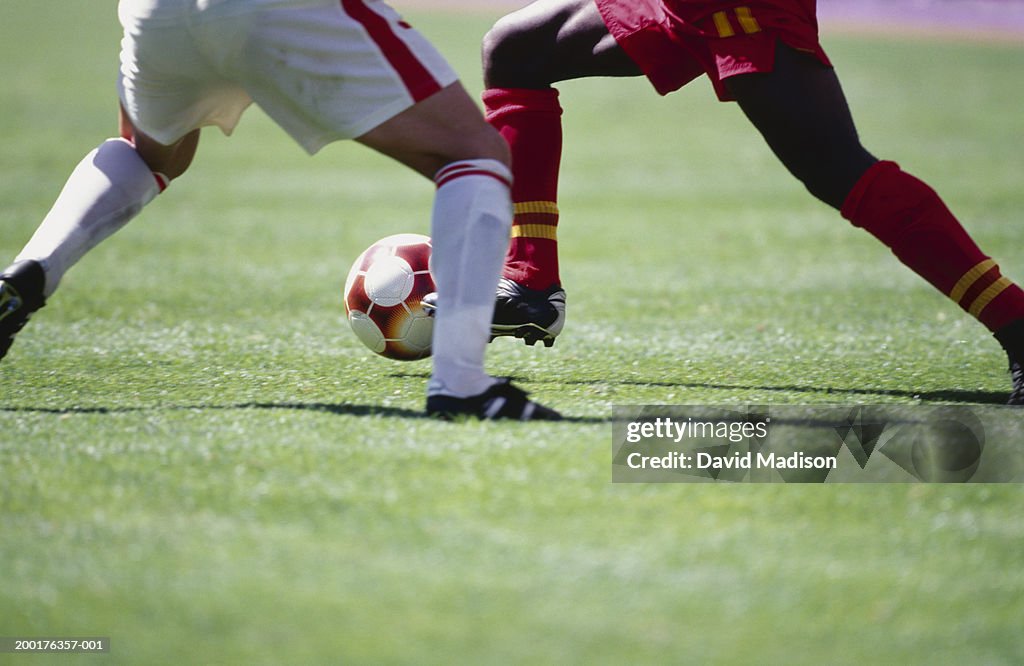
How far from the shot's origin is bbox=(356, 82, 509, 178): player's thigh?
136 inches

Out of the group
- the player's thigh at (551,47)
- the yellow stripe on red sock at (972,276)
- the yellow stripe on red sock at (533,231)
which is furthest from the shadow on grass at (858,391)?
the player's thigh at (551,47)

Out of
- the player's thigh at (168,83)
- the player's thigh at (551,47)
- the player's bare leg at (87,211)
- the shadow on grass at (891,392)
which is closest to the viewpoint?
the player's thigh at (168,83)

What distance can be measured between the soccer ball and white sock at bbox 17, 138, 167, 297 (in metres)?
0.86

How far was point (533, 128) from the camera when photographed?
4570 millimetres

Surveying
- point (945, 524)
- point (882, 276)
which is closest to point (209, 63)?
point (945, 524)

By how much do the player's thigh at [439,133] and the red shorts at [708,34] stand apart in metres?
0.90

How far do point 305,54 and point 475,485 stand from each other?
1.28m

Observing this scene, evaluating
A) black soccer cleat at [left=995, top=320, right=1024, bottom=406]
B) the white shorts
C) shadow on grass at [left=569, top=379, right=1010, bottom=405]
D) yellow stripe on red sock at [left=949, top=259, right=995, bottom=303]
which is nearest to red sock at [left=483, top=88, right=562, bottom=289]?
shadow on grass at [left=569, top=379, right=1010, bottom=405]

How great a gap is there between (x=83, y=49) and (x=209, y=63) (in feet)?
74.9

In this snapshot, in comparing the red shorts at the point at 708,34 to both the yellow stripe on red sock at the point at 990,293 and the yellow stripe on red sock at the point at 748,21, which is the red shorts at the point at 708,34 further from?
the yellow stripe on red sock at the point at 990,293

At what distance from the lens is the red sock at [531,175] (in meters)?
4.54

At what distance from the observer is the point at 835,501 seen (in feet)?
9.59

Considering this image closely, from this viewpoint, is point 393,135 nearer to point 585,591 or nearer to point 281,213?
point 585,591

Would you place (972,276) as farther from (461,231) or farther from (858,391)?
(461,231)
